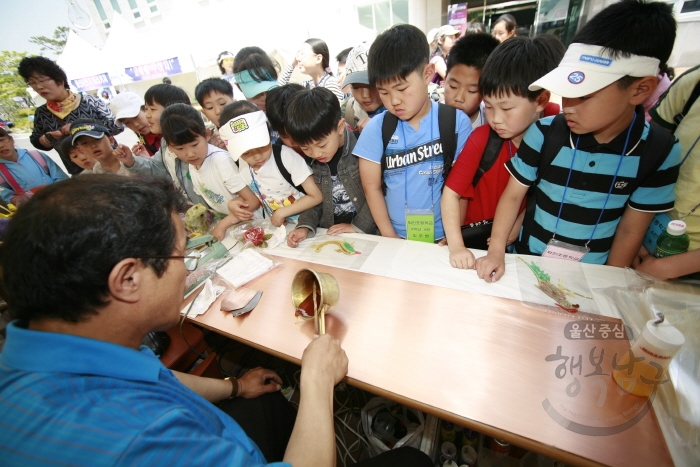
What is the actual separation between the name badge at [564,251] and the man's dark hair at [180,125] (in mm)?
2378

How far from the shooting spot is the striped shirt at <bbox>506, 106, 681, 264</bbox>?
3.87ft

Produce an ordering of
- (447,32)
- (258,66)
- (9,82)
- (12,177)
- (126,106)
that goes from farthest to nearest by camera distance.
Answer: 1. (9,82)
2. (447,32)
3. (12,177)
4. (126,106)
5. (258,66)

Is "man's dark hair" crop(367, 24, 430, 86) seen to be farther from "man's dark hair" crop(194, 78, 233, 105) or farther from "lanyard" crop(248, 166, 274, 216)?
"man's dark hair" crop(194, 78, 233, 105)

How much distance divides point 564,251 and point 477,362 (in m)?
0.86

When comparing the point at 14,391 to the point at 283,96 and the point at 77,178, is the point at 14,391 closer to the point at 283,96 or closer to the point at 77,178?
the point at 77,178

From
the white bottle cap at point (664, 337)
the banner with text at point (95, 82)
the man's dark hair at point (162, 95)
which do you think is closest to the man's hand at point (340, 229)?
the white bottle cap at point (664, 337)

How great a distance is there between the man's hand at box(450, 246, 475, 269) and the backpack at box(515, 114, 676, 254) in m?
0.42

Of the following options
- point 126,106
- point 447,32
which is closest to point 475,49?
point 126,106

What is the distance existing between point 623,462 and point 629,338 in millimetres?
460

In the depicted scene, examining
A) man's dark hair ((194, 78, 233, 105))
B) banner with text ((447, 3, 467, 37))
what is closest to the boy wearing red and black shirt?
man's dark hair ((194, 78, 233, 105))

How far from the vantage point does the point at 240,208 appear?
2182 mm

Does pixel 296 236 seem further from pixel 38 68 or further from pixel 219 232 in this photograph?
pixel 38 68

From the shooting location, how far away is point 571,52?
1133 millimetres

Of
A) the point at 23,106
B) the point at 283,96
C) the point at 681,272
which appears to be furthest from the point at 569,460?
the point at 23,106
